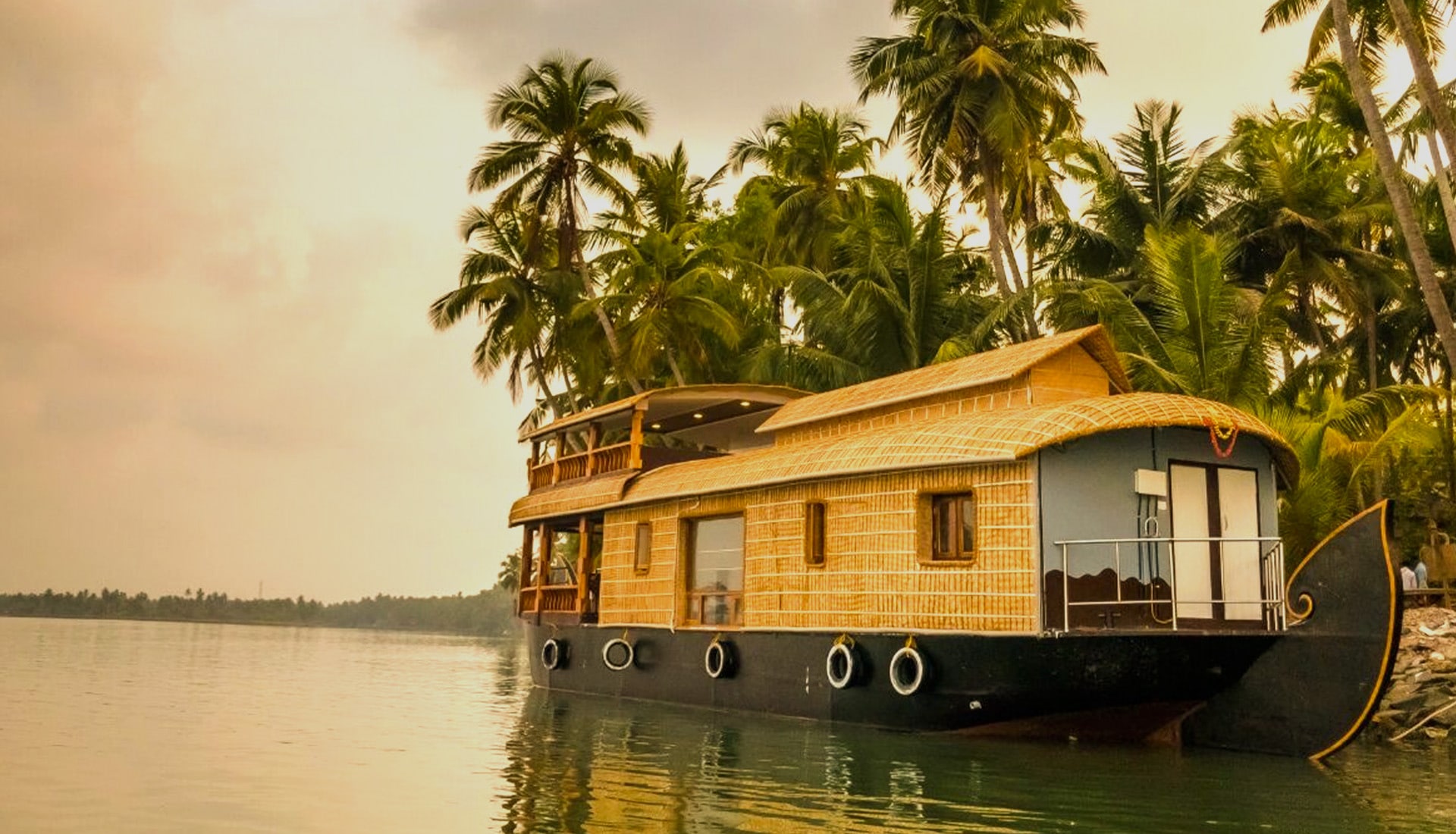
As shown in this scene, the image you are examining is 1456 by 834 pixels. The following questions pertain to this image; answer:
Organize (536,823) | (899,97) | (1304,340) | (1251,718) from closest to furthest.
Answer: (536,823)
(1251,718)
(899,97)
(1304,340)

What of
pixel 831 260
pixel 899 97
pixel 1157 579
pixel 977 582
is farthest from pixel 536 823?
pixel 831 260

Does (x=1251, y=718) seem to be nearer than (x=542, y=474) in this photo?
Yes

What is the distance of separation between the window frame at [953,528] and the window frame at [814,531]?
1.41 meters

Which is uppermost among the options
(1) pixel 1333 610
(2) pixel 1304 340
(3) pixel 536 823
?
(2) pixel 1304 340

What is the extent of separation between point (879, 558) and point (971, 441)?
57.6 inches

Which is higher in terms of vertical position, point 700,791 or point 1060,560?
point 1060,560

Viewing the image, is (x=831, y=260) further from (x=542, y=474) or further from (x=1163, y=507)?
(x=1163, y=507)

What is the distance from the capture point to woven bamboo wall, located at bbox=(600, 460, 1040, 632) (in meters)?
9.66

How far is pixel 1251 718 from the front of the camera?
9.70 metres

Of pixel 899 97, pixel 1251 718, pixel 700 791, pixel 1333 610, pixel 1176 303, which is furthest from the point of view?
pixel 899 97

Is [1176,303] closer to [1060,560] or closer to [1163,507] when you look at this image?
[1163,507]

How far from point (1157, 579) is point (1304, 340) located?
53.7 feet

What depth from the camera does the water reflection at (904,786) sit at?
6.91 m

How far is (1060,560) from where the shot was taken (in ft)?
31.5
